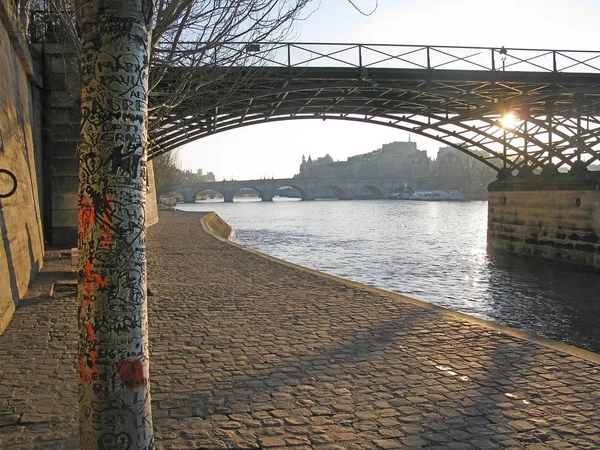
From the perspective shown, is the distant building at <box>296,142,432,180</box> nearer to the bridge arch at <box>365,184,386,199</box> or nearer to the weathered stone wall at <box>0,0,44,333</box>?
the bridge arch at <box>365,184,386,199</box>

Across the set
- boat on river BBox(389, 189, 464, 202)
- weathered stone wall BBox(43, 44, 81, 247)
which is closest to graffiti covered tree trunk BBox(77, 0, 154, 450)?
weathered stone wall BBox(43, 44, 81, 247)

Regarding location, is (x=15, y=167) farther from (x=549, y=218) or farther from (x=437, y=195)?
(x=437, y=195)

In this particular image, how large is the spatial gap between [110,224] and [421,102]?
75.9 ft

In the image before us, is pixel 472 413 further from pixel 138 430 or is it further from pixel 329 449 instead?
pixel 138 430

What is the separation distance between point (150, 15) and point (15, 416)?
129 inches

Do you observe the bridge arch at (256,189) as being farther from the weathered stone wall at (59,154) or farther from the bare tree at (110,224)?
the bare tree at (110,224)

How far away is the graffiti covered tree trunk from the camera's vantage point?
2463 mm

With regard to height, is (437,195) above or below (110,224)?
above

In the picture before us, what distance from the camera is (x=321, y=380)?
5.12 m

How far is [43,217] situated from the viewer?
52.6ft

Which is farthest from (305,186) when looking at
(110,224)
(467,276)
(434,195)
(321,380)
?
(110,224)

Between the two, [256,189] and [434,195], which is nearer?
[434,195]

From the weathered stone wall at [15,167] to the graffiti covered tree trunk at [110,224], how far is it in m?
4.86

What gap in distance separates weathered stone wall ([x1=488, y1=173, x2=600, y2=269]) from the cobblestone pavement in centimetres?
1426
